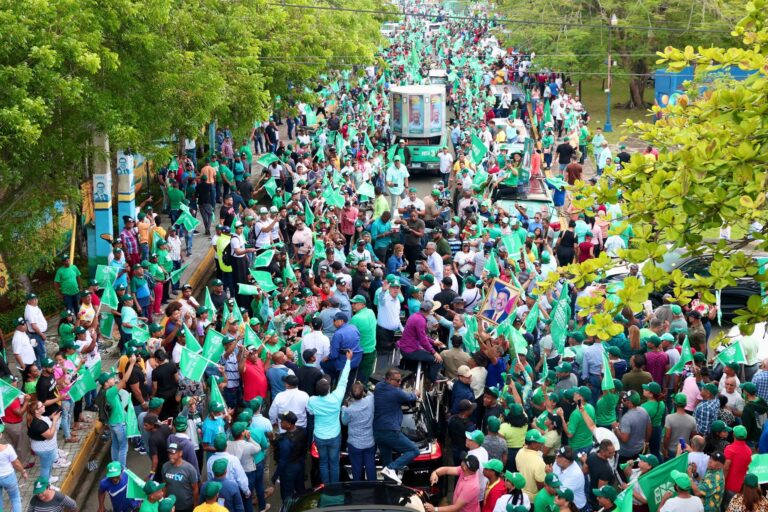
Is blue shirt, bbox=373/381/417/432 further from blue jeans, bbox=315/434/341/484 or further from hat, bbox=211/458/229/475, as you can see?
hat, bbox=211/458/229/475

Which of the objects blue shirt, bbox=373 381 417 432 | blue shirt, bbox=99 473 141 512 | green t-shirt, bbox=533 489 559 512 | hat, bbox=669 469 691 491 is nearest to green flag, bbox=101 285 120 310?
blue shirt, bbox=99 473 141 512

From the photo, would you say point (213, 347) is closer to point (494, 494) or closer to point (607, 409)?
point (494, 494)

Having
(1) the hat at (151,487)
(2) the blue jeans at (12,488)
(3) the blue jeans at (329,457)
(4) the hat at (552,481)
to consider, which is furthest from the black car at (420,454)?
(2) the blue jeans at (12,488)

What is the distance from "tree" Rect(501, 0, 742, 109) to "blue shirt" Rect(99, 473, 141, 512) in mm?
33619

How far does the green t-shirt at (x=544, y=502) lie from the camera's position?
9.49 meters

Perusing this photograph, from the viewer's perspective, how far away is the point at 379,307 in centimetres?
1495

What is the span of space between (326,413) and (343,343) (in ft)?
6.65

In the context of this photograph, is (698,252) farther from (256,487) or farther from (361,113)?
(361,113)

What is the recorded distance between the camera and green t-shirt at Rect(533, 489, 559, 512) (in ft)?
31.1

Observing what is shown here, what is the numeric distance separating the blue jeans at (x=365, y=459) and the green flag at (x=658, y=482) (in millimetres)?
3001

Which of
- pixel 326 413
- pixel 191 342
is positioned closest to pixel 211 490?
pixel 326 413

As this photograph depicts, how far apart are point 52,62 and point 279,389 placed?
17.8 ft

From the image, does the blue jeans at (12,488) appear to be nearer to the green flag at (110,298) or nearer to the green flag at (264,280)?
the green flag at (110,298)

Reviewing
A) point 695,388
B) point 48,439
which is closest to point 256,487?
point 48,439
